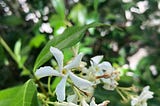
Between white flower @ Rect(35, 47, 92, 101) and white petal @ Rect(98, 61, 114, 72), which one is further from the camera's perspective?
white petal @ Rect(98, 61, 114, 72)

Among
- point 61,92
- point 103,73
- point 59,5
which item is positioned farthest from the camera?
point 59,5

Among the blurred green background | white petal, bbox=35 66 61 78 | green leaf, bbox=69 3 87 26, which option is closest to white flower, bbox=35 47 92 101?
white petal, bbox=35 66 61 78

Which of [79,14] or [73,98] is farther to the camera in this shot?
[79,14]

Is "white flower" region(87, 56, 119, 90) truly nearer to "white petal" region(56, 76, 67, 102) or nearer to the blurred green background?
"white petal" region(56, 76, 67, 102)

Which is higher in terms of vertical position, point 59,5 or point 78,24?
point 59,5

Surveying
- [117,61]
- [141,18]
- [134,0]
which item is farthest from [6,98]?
[117,61]

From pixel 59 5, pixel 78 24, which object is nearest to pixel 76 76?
pixel 59 5

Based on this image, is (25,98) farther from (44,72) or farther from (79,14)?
(79,14)

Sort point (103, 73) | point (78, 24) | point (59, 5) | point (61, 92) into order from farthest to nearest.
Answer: point (78, 24) → point (59, 5) → point (103, 73) → point (61, 92)
